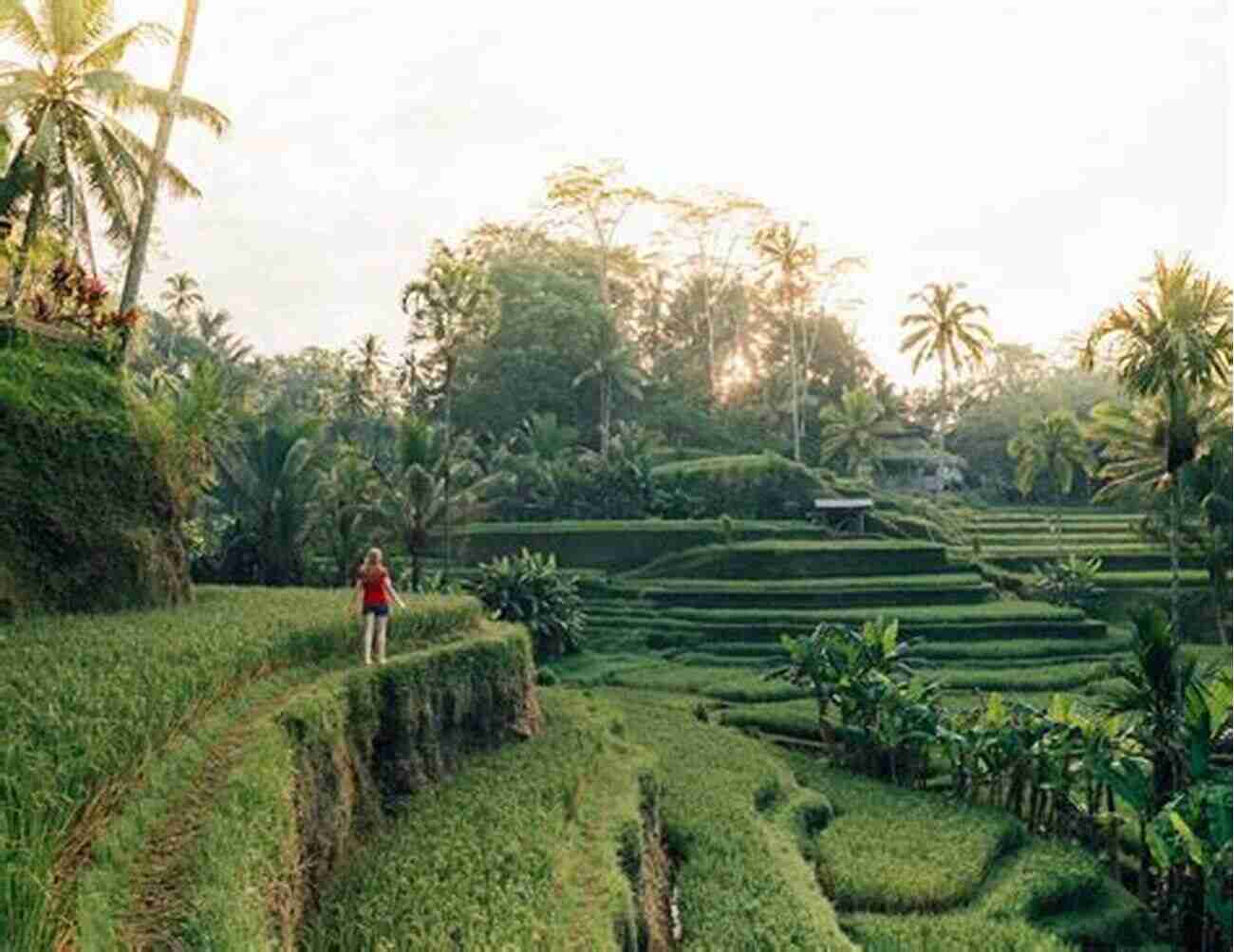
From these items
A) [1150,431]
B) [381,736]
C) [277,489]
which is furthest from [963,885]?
[1150,431]

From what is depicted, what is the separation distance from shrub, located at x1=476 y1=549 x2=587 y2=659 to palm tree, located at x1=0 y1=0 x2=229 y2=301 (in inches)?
545

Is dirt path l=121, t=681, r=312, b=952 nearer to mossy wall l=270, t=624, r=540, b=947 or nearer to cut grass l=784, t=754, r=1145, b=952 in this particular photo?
mossy wall l=270, t=624, r=540, b=947

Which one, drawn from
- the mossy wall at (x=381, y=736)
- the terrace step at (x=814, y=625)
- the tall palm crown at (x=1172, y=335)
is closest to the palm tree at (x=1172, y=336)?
the tall palm crown at (x=1172, y=335)

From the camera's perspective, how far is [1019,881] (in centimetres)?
1388

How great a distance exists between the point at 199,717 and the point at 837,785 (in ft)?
40.7

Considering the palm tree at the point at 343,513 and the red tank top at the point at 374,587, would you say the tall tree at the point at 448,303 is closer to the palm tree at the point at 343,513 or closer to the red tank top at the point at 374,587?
the palm tree at the point at 343,513

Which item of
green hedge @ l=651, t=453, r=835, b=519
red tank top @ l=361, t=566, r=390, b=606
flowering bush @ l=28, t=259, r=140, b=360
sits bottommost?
red tank top @ l=361, t=566, r=390, b=606

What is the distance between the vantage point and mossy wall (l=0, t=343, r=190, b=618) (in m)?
12.3

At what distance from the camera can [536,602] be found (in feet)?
94.4

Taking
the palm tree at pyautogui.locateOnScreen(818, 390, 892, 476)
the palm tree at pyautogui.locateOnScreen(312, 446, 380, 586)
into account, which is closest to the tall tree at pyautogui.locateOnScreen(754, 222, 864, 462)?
the palm tree at pyautogui.locateOnScreen(818, 390, 892, 476)

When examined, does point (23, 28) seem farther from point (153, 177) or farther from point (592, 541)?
point (592, 541)

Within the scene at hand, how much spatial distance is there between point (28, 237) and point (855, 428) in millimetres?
42439

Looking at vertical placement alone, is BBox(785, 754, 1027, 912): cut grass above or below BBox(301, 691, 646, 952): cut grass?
below

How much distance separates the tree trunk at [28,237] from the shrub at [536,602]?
14871mm
